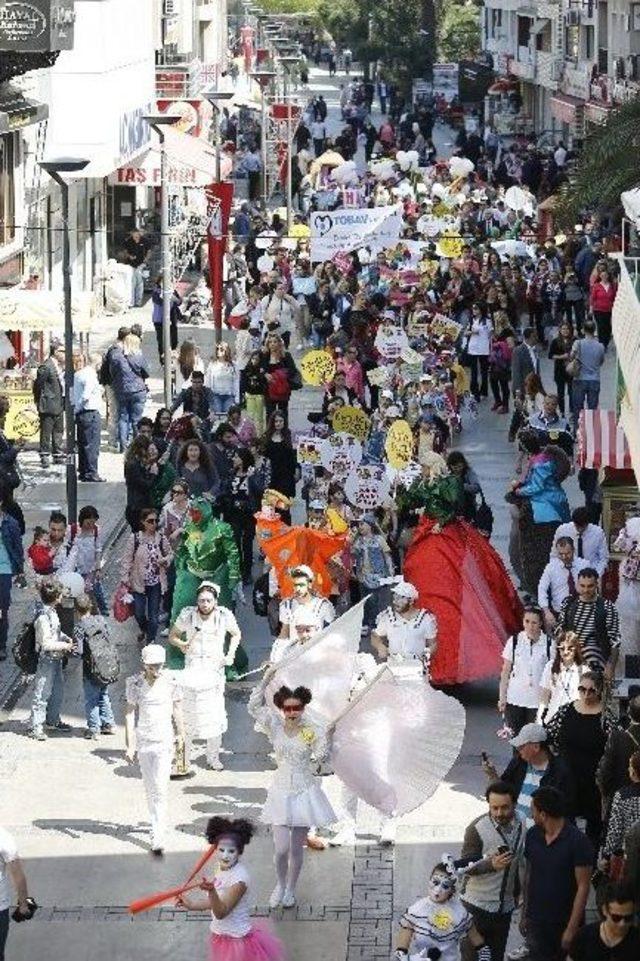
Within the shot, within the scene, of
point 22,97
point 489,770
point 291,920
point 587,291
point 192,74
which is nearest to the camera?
point 489,770

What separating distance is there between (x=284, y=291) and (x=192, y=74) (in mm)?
22933

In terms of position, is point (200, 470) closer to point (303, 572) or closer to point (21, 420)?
point (303, 572)

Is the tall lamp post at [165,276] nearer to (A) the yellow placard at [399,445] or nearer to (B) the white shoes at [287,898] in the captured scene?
(A) the yellow placard at [399,445]

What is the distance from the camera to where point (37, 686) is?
1902 cm

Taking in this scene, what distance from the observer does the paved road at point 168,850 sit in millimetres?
14953

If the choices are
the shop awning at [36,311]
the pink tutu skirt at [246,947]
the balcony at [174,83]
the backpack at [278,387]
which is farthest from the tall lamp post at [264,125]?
the pink tutu skirt at [246,947]

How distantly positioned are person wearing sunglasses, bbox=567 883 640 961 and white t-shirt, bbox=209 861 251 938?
5.66 feet

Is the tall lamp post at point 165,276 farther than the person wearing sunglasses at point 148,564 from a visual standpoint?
Yes

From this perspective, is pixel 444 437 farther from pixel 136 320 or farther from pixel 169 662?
pixel 136 320

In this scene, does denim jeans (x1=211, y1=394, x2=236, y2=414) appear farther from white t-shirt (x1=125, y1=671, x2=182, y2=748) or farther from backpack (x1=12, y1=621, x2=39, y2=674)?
white t-shirt (x1=125, y1=671, x2=182, y2=748)

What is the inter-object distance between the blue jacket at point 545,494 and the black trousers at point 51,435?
9154 mm

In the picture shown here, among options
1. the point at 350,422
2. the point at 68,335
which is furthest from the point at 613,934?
the point at 68,335

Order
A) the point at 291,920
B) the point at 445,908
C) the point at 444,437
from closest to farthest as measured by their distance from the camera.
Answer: the point at 445,908 → the point at 291,920 → the point at 444,437

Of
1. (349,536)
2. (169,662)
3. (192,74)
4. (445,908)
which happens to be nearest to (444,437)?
(349,536)
